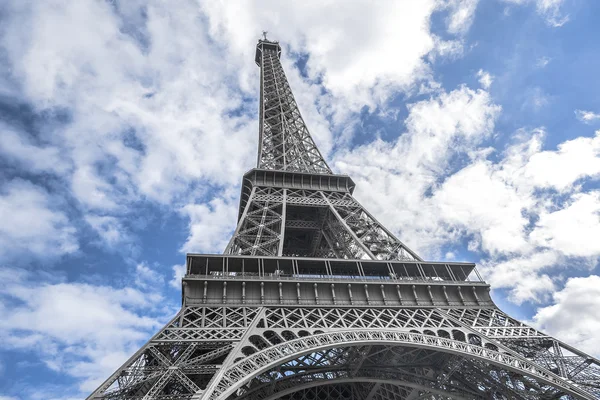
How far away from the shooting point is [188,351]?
643 inches

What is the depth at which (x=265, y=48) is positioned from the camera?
5997 centimetres

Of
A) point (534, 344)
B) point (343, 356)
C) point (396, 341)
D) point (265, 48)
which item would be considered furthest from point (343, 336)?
point (265, 48)

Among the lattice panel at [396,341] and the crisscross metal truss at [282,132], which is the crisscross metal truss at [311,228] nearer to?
the crisscross metal truss at [282,132]

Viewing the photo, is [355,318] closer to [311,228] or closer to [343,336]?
[343,336]

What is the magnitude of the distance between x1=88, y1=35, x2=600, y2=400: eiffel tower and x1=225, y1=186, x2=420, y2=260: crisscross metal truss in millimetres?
164

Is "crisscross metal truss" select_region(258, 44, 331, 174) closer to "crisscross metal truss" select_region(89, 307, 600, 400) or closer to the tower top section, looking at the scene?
the tower top section

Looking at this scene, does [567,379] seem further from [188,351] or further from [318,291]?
[188,351]

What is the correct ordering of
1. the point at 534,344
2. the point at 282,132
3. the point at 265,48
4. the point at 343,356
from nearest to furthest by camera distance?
the point at 534,344, the point at 343,356, the point at 282,132, the point at 265,48

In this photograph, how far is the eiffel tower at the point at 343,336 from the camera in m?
16.0

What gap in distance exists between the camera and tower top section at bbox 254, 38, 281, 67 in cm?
5956

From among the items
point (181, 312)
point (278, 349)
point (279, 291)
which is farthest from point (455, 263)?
point (181, 312)

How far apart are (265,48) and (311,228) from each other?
3628 centimetres

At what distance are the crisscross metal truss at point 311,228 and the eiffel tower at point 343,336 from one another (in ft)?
0.54

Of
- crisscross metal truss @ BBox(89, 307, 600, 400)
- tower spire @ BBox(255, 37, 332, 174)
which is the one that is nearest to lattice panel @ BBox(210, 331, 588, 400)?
crisscross metal truss @ BBox(89, 307, 600, 400)
